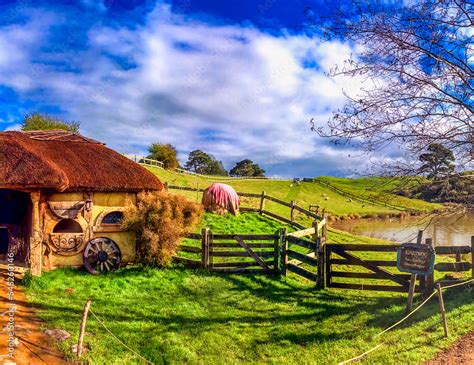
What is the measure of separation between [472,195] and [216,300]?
20.6 feet

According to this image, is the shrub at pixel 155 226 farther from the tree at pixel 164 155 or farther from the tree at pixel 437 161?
the tree at pixel 164 155

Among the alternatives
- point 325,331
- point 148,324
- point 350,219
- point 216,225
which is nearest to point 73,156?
point 148,324

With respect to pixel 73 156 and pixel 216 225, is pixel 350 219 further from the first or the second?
pixel 73 156

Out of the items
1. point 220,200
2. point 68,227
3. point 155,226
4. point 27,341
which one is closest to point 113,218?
point 155,226

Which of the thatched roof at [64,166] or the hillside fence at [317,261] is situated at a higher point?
the thatched roof at [64,166]

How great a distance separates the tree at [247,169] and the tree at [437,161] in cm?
8058

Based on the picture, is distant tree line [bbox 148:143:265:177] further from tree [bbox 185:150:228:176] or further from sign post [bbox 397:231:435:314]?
sign post [bbox 397:231:435:314]

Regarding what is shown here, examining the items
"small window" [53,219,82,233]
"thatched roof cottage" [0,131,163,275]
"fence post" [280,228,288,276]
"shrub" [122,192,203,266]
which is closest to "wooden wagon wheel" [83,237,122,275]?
"thatched roof cottage" [0,131,163,275]

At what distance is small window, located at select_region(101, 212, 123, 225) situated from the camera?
11.2 m

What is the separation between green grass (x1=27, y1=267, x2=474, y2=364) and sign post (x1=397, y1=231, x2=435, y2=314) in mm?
668

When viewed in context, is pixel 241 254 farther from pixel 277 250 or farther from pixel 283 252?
pixel 283 252

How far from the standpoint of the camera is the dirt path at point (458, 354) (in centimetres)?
580

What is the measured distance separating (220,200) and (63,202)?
10.4 meters

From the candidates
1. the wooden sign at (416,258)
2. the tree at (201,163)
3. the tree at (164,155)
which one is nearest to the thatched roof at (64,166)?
the wooden sign at (416,258)
